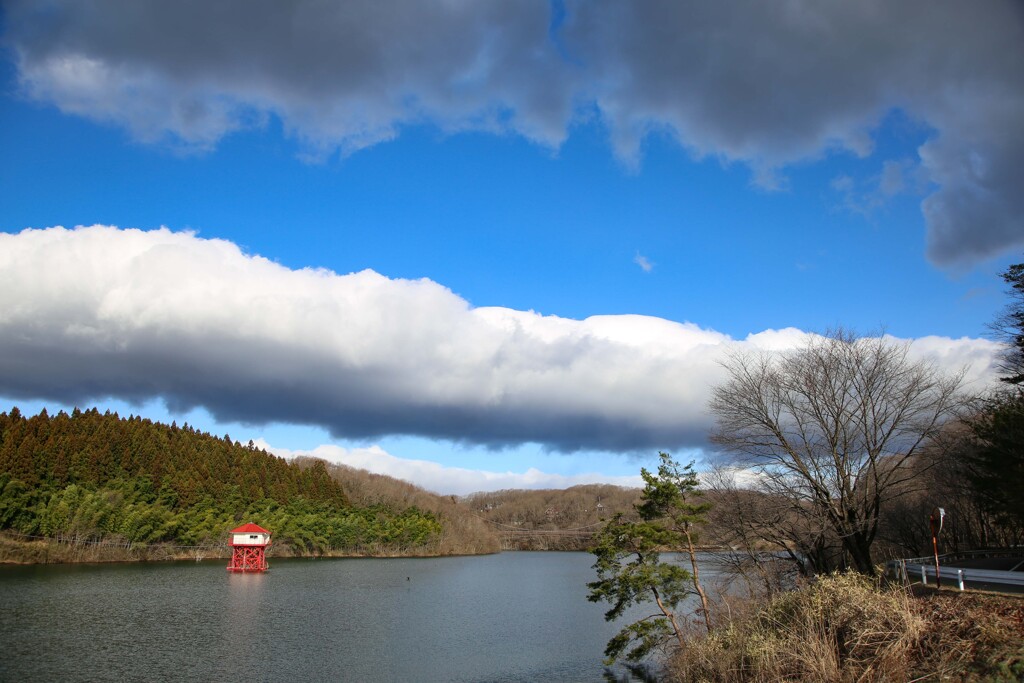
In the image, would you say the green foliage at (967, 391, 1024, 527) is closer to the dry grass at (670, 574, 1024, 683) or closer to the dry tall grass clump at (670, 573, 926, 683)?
the dry grass at (670, 574, 1024, 683)

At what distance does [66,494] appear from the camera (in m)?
65.4

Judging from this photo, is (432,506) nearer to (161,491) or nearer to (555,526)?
(161,491)

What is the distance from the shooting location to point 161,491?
250ft

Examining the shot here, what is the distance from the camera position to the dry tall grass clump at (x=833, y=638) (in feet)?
41.4

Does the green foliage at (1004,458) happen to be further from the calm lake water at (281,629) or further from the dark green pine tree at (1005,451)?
the calm lake water at (281,629)

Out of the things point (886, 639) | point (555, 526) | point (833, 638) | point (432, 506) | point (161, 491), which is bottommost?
point (555, 526)

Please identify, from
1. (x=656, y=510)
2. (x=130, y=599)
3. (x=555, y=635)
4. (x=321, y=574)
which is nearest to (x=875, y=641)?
(x=656, y=510)

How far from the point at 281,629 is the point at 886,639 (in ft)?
91.0

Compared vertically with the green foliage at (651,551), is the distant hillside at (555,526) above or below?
below

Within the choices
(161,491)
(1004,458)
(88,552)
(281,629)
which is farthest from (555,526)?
(1004,458)

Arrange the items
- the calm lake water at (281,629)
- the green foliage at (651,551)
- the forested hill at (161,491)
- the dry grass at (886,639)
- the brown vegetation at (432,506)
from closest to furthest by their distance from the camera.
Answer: the dry grass at (886,639) → the green foliage at (651,551) → the calm lake water at (281,629) → the forested hill at (161,491) → the brown vegetation at (432,506)

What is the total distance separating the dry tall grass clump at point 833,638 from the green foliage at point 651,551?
446 cm

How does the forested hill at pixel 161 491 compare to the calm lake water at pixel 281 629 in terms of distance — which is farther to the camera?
the forested hill at pixel 161 491

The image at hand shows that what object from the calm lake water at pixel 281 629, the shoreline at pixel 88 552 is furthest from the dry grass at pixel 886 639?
the shoreline at pixel 88 552
